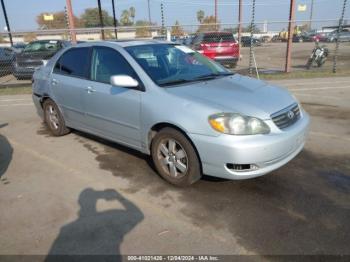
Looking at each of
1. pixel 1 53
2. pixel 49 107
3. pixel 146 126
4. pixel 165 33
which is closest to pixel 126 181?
pixel 146 126

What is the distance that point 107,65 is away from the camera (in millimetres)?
4777

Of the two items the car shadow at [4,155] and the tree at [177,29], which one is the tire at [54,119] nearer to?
the car shadow at [4,155]

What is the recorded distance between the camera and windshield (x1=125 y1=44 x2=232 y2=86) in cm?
433

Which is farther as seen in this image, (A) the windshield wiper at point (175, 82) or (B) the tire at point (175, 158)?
(A) the windshield wiper at point (175, 82)

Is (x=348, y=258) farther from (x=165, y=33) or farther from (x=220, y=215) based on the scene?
(x=165, y=33)

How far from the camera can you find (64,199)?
12.7 feet

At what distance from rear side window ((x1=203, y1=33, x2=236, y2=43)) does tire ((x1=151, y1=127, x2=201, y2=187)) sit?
11582mm

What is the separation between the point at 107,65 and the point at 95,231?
2.42 m

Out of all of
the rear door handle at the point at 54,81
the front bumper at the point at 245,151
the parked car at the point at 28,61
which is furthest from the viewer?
the parked car at the point at 28,61

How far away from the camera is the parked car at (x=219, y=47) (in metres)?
14.7

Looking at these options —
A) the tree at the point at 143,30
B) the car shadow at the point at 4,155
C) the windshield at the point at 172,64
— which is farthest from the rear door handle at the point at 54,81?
the tree at the point at 143,30

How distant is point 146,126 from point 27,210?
1610mm

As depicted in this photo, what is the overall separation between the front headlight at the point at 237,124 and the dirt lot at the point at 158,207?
2.51 feet

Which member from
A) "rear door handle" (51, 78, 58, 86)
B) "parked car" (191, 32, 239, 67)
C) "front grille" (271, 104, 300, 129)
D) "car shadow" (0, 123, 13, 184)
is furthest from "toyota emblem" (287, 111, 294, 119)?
"parked car" (191, 32, 239, 67)
